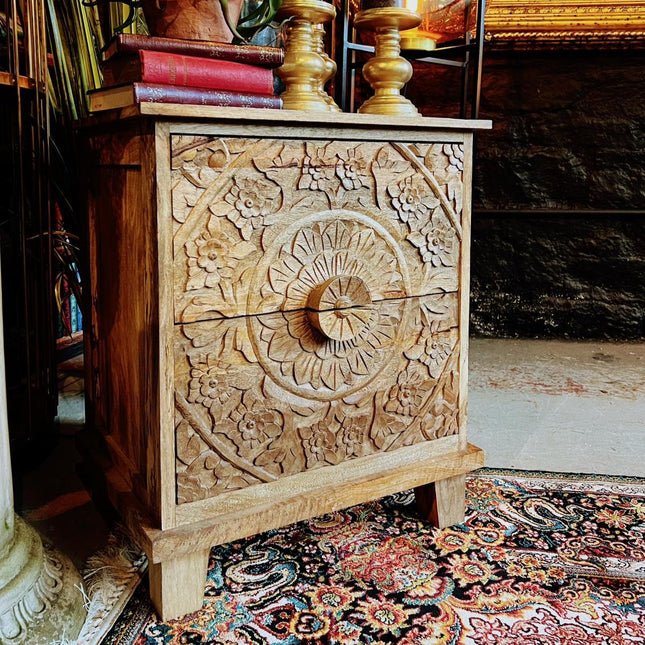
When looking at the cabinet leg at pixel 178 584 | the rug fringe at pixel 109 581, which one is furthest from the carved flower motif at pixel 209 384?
the rug fringe at pixel 109 581

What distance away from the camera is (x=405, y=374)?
121 centimetres

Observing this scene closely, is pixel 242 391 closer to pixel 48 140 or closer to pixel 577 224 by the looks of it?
pixel 48 140

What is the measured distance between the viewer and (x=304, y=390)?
3.64ft

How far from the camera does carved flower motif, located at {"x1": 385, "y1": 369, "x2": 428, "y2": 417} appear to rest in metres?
1.21

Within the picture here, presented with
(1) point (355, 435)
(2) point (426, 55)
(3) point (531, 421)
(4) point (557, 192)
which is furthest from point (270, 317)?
(4) point (557, 192)

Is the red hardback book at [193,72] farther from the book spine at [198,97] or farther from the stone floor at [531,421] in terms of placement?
the stone floor at [531,421]

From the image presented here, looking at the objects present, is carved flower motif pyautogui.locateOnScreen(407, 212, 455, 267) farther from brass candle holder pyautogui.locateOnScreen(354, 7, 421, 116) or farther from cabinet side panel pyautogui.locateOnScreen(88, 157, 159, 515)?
cabinet side panel pyautogui.locateOnScreen(88, 157, 159, 515)

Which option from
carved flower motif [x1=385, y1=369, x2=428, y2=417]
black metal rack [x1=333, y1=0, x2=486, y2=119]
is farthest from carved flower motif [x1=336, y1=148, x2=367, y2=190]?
black metal rack [x1=333, y1=0, x2=486, y2=119]

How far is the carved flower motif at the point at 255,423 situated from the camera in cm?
106

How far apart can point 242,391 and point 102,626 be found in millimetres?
386

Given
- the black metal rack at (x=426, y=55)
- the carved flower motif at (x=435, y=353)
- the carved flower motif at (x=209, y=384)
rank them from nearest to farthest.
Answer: the carved flower motif at (x=209, y=384) < the carved flower motif at (x=435, y=353) < the black metal rack at (x=426, y=55)

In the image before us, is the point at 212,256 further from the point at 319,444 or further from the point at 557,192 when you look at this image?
the point at 557,192

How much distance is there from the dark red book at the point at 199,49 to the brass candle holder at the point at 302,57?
140 millimetres

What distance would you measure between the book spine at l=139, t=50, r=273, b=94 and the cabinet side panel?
0.45 feet
